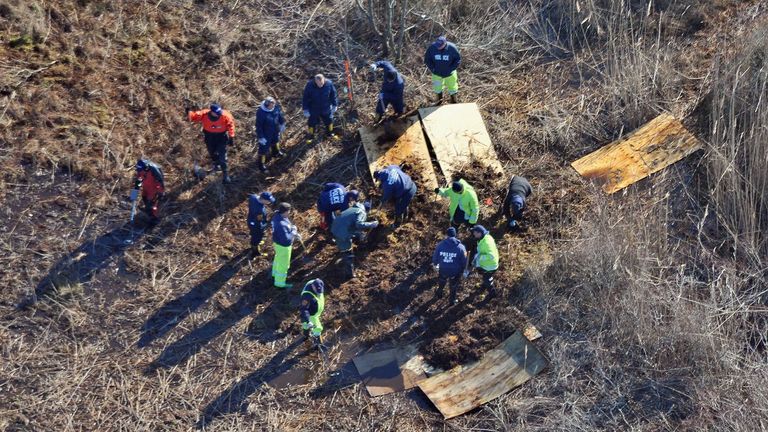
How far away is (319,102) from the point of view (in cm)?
1334

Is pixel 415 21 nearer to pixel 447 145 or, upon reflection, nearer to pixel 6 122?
pixel 447 145

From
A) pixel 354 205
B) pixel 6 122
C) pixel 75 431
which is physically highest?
pixel 6 122

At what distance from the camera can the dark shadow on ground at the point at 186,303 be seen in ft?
37.3

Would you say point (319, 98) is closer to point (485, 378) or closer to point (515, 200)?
point (515, 200)

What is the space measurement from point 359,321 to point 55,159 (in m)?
5.44

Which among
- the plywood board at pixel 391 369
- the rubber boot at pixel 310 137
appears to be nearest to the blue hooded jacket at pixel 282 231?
the plywood board at pixel 391 369

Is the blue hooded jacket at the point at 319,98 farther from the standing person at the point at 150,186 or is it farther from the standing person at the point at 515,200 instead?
the standing person at the point at 515,200

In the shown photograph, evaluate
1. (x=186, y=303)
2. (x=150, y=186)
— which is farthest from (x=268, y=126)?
(x=186, y=303)

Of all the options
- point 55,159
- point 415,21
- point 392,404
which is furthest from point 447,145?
point 55,159

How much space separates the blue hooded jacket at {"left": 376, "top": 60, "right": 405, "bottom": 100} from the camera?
13430 millimetres

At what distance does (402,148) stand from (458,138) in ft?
3.11

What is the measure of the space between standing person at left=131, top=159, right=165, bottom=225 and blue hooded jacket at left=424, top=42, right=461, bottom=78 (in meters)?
4.73

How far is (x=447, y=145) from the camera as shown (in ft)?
45.1

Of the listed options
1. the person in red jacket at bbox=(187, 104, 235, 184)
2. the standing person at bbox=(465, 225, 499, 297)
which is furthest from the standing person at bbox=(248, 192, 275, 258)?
the standing person at bbox=(465, 225, 499, 297)
